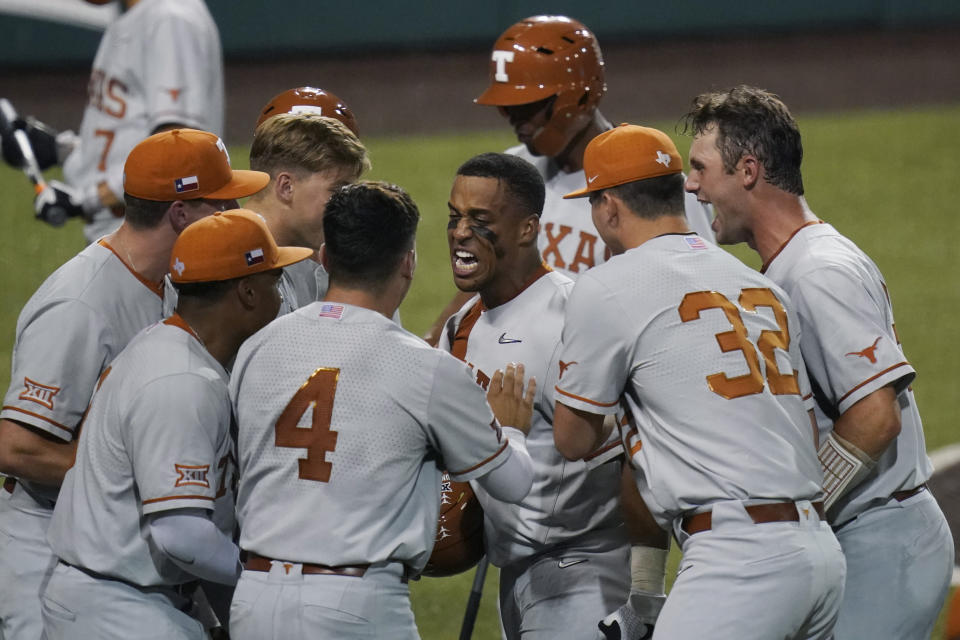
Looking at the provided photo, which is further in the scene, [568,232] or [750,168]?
[568,232]

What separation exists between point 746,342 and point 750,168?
783mm

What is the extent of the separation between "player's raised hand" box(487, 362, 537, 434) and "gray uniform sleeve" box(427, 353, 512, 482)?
0.33 meters

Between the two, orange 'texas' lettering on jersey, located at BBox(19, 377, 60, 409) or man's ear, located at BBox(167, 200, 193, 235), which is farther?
man's ear, located at BBox(167, 200, 193, 235)

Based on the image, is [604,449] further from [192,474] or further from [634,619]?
[192,474]

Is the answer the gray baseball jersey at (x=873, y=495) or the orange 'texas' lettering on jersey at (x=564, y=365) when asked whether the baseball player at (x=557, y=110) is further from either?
the orange 'texas' lettering on jersey at (x=564, y=365)

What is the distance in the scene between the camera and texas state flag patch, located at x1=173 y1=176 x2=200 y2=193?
434 centimetres

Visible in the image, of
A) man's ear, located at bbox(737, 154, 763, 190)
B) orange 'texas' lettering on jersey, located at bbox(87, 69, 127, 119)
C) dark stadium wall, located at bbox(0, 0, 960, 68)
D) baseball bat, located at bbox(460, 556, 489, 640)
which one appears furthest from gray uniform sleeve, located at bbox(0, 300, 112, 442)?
dark stadium wall, located at bbox(0, 0, 960, 68)

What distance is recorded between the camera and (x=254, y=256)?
3.99 metres

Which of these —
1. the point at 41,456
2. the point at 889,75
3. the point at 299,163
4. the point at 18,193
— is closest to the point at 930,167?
the point at 889,75

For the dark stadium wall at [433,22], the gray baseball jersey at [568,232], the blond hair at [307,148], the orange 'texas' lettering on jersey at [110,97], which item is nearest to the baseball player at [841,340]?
the blond hair at [307,148]

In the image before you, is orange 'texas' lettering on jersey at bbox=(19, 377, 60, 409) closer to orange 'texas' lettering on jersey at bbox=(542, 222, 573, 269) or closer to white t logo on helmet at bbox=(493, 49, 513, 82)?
orange 'texas' lettering on jersey at bbox=(542, 222, 573, 269)

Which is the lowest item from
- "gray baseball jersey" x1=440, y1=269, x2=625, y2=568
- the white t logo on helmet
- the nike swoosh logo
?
the nike swoosh logo

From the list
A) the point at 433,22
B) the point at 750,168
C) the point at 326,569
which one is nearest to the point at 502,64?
the point at 750,168

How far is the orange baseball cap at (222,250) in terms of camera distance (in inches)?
155
